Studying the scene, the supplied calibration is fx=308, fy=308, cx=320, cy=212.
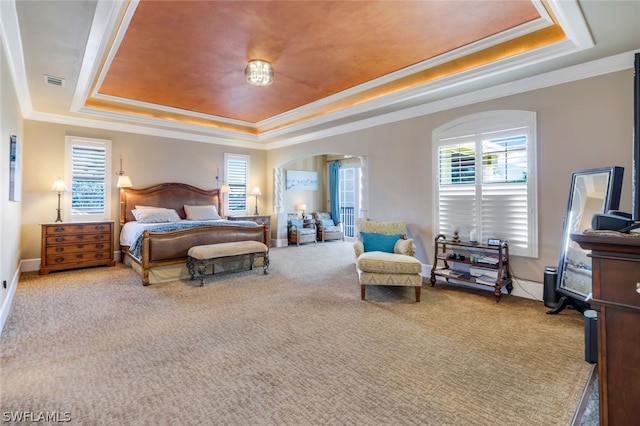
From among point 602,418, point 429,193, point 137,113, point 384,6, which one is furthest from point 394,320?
point 137,113

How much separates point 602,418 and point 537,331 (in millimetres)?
1945

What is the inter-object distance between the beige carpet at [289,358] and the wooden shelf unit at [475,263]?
0.73ft

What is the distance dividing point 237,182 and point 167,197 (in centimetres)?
178

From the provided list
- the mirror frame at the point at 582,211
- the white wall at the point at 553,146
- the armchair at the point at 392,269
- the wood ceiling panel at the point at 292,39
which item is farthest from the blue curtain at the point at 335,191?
the mirror frame at the point at 582,211

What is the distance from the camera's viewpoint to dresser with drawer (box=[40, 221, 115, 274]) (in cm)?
492

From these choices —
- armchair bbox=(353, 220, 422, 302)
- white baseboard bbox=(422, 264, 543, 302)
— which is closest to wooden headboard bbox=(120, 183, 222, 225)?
armchair bbox=(353, 220, 422, 302)

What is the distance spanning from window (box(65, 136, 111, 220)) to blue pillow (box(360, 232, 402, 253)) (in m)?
5.08

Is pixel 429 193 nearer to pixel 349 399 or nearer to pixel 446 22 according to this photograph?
pixel 446 22

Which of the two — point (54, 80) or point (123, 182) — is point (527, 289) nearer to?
point (54, 80)

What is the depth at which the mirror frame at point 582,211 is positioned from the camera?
119 inches

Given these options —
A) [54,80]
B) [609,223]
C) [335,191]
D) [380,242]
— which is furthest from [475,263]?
[335,191]

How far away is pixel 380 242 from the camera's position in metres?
4.61

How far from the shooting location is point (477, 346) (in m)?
2.60

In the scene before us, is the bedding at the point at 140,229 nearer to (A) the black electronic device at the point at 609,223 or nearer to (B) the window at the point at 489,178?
(B) the window at the point at 489,178
